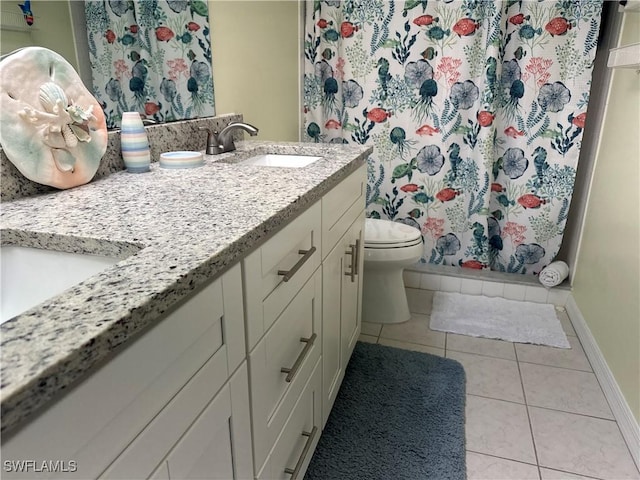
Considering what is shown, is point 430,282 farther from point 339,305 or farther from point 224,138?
point 224,138

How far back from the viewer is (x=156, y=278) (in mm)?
612

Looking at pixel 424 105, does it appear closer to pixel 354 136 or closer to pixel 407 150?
pixel 407 150

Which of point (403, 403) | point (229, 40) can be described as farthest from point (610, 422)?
point (229, 40)

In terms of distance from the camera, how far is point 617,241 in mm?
1891

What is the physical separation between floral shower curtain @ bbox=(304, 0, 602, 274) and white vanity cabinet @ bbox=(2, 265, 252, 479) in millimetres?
2004

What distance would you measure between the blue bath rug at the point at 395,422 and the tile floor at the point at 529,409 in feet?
0.22

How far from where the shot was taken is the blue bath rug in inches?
57.6

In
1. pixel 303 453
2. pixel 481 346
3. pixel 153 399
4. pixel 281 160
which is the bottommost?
pixel 481 346

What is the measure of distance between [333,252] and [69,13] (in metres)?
0.90

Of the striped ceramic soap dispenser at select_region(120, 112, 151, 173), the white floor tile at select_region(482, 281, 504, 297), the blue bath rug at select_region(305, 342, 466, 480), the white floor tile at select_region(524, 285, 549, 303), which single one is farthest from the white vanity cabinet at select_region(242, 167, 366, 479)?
the white floor tile at select_region(524, 285, 549, 303)

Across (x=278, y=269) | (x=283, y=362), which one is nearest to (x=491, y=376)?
(x=283, y=362)

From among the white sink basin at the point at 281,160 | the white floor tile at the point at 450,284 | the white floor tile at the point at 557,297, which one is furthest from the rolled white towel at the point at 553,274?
the white sink basin at the point at 281,160

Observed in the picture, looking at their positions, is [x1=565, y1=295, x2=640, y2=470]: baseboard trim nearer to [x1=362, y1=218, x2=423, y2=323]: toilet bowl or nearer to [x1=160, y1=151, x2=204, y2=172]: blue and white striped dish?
[x1=362, y1=218, x2=423, y2=323]: toilet bowl

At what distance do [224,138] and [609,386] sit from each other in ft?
5.55
